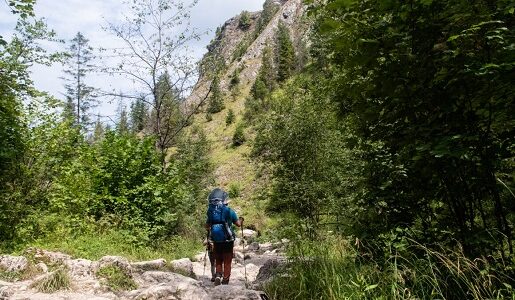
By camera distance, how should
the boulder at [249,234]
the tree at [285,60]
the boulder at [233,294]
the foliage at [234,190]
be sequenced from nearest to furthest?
the boulder at [233,294]
the boulder at [249,234]
the foliage at [234,190]
the tree at [285,60]

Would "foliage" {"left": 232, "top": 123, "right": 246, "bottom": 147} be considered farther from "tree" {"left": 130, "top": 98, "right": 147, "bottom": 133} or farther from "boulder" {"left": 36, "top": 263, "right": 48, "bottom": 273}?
"boulder" {"left": 36, "top": 263, "right": 48, "bottom": 273}

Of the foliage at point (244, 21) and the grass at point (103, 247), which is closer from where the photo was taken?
the grass at point (103, 247)

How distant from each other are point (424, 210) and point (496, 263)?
2.97ft

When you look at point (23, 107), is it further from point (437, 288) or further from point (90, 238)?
point (437, 288)

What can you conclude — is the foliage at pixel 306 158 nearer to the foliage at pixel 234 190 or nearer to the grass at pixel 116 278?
the grass at pixel 116 278

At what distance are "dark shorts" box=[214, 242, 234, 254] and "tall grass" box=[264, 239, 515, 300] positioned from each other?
6.49ft

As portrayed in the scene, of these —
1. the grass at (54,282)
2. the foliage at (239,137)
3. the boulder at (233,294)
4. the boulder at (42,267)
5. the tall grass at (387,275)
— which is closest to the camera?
the tall grass at (387,275)

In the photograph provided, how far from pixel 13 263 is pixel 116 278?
1.67 m

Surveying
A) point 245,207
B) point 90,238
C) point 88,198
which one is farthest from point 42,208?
point 245,207

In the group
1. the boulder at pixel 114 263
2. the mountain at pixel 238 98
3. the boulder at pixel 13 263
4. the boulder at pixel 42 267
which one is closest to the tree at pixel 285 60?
the mountain at pixel 238 98

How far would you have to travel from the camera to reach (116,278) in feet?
20.5

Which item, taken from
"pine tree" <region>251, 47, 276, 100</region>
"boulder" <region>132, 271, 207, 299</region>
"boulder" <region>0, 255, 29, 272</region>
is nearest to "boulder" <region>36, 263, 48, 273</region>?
"boulder" <region>0, 255, 29, 272</region>

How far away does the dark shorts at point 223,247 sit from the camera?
7.48 metres

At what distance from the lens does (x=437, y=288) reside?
3.56 m
